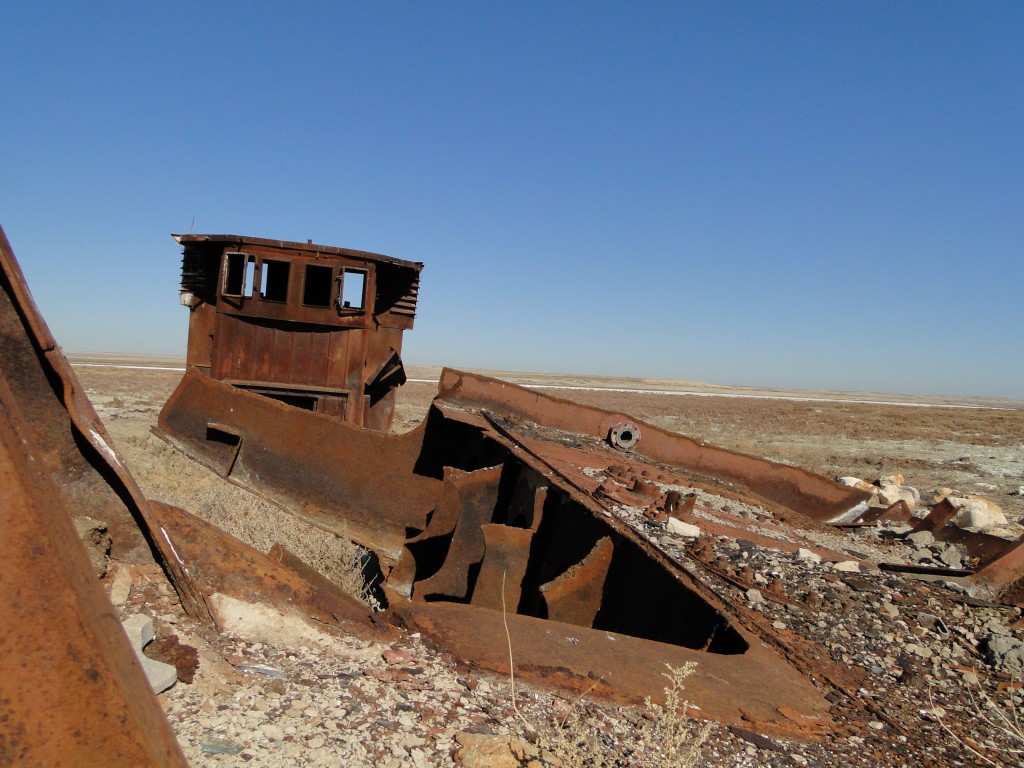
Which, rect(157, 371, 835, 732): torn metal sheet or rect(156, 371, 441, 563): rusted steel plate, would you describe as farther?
rect(156, 371, 441, 563): rusted steel plate

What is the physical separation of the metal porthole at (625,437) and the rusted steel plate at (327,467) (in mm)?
Answer: 1645

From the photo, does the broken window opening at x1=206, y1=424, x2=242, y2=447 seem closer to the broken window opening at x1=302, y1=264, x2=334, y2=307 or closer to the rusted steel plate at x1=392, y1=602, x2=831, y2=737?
the broken window opening at x1=302, y1=264, x2=334, y2=307

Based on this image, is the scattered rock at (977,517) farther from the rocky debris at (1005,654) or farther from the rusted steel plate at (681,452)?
the rocky debris at (1005,654)

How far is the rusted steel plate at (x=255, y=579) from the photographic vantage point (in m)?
2.42

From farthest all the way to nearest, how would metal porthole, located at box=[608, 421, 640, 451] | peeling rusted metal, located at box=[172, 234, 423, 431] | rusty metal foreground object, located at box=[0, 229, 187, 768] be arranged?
peeling rusted metal, located at box=[172, 234, 423, 431]
metal porthole, located at box=[608, 421, 640, 451]
rusty metal foreground object, located at box=[0, 229, 187, 768]

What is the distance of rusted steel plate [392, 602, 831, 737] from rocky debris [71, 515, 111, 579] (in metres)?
0.99

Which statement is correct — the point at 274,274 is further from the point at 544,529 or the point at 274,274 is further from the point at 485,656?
the point at 485,656

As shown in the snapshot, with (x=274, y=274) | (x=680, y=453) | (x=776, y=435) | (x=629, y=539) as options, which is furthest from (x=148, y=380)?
(x=629, y=539)

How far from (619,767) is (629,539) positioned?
1.61m

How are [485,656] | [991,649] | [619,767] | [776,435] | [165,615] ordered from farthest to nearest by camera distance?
[776,435] < [991,649] < [485,656] < [165,615] < [619,767]

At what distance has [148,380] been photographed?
27656mm

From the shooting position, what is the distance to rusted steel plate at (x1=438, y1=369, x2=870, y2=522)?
5.52m

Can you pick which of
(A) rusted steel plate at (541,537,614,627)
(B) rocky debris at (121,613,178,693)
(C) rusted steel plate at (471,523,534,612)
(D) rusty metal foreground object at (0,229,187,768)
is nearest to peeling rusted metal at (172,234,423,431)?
(C) rusted steel plate at (471,523,534,612)

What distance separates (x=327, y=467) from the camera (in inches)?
246
